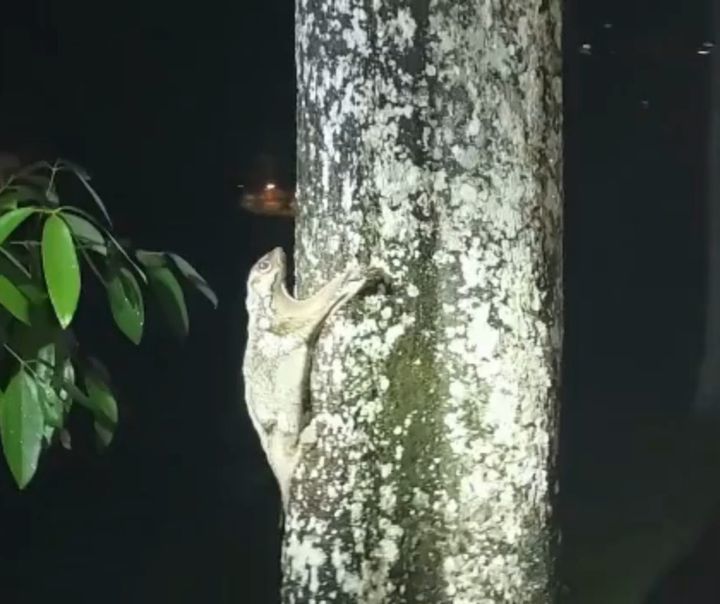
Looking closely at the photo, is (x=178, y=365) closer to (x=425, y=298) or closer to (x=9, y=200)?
(x=9, y=200)

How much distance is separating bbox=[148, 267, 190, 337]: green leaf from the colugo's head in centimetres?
37

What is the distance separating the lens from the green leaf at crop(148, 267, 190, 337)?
1448 millimetres

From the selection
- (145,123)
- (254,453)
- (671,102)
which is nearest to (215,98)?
(145,123)

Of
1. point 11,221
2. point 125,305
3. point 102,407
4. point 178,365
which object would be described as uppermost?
point 11,221

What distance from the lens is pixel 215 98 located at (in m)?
2.64

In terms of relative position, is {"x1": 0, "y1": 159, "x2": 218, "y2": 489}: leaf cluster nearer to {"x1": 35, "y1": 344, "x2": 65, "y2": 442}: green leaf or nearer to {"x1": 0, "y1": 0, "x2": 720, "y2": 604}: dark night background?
{"x1": 35, "y1": 344, "x2": 65, "y2": 442}: green leaf

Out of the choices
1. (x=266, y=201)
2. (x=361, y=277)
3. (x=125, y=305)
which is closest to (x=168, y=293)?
(x=125, y=305)

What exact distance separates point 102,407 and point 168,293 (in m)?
0.15

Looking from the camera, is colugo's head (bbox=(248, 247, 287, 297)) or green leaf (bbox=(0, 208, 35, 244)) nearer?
colugo's head (bbox=(248, 247, 287, 297))

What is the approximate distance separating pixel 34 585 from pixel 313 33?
5.81 feet

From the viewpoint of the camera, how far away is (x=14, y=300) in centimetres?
127

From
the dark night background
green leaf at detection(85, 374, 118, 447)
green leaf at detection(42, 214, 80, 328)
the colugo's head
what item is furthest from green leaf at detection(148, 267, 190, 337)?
the dark night background

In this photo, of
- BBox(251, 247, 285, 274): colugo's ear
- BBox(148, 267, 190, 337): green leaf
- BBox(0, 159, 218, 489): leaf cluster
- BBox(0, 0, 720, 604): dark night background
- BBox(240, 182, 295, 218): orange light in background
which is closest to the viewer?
BBox(251, 247, 285, 274): colugo's ear

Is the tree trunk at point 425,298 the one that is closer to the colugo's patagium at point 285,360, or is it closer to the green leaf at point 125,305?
the colugo's patagium at point 285,360
